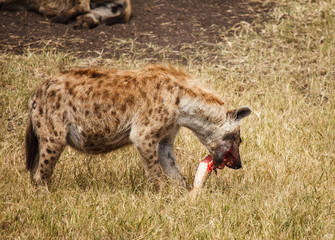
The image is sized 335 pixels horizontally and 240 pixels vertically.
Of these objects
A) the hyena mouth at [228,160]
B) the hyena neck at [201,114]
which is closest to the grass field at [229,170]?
the hyena mouth at [228,160]

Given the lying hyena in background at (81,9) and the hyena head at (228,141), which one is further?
the lying hyena in background at (81,9)

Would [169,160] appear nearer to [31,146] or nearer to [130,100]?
[130,100]

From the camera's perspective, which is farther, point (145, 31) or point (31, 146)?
point (145, 31)

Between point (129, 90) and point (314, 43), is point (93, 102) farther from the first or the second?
point (314, 43)

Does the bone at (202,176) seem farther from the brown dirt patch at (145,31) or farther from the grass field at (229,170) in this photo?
the brown dirt patch at (145,31)

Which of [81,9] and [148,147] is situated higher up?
[81,9]

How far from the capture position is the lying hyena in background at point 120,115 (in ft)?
14.6

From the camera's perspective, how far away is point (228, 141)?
15.6ft

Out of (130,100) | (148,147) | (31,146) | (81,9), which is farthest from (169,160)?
(81,9)

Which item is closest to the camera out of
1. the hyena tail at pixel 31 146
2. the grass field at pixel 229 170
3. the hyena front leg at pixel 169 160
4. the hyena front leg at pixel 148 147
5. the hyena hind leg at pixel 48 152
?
the grass field at pixel 229 170

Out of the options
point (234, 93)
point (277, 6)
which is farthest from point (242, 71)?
point (277, 6)

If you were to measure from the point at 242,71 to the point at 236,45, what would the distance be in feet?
2.38

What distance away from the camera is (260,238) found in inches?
155

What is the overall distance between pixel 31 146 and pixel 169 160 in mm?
1240
